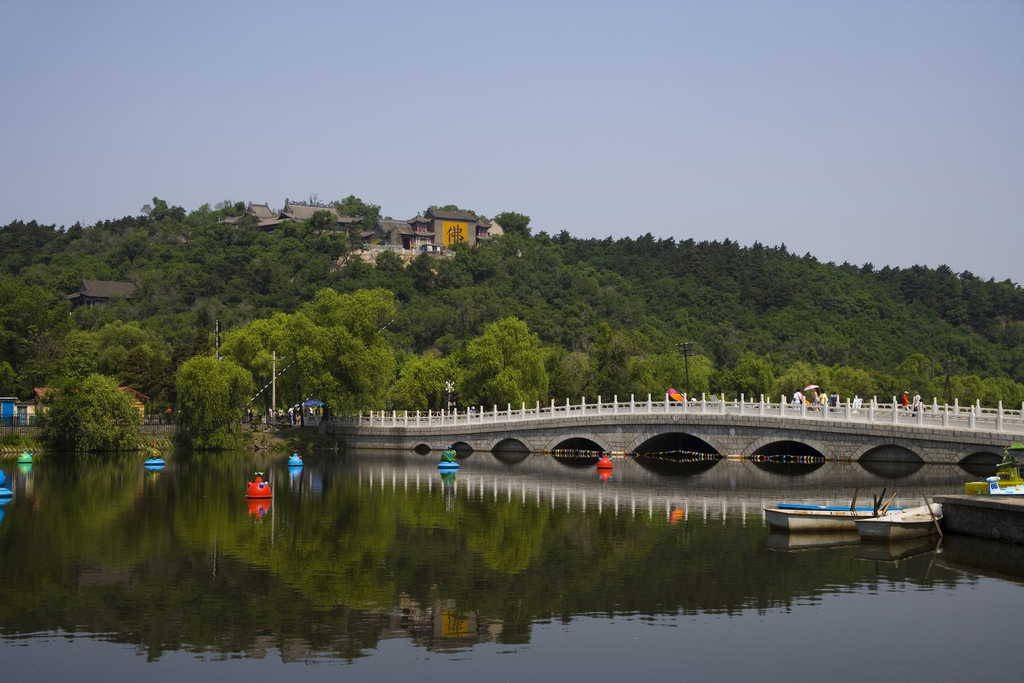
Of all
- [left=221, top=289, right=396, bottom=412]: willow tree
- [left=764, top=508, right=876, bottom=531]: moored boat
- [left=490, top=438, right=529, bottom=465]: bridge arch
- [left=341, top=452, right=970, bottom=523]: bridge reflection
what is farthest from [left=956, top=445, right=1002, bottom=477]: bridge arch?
[left=221, top=289, right=396, bottom=412]: willow tree

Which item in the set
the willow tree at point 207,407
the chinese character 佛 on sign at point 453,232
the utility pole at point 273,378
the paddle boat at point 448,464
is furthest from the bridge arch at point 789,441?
the chinese character 佛 on sign at point 453,232

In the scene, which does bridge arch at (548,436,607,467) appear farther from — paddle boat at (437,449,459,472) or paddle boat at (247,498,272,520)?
paddle boat at (247,498,272,520)

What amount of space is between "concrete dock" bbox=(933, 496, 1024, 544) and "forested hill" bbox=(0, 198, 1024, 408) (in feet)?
121

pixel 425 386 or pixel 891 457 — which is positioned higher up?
pixel 425 386

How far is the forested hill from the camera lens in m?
61.0

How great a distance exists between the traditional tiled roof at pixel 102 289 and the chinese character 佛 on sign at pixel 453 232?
134ft

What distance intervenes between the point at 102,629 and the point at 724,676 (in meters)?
7.71

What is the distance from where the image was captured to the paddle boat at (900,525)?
723 inches

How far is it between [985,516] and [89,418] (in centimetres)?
3654

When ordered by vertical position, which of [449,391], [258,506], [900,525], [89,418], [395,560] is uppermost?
[449,391]

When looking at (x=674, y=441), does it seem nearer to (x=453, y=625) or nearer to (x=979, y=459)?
(x=979, y=459)

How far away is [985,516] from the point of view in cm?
1833

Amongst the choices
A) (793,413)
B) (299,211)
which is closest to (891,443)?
(793,413)

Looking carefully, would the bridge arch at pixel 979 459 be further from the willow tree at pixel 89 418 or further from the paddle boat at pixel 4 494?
the willow tree at pixel 89 418
